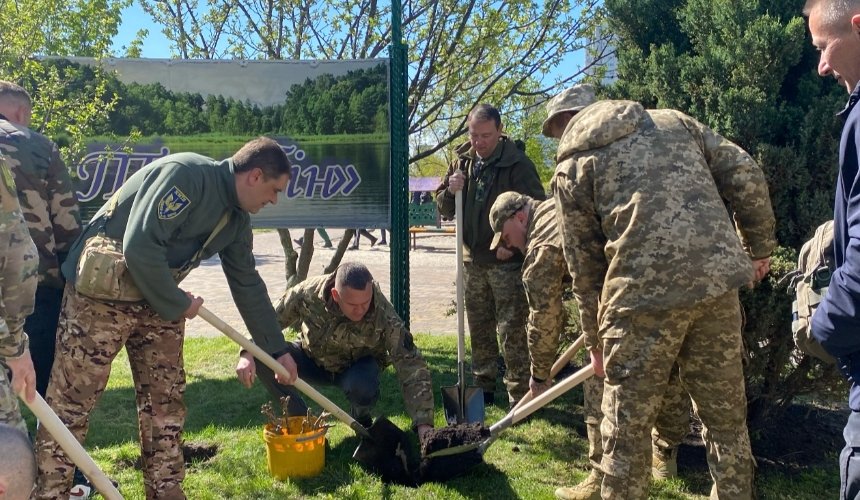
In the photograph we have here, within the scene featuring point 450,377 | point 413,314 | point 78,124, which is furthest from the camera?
point 413,314

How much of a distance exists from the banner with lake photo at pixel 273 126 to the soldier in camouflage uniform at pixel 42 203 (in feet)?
7.99

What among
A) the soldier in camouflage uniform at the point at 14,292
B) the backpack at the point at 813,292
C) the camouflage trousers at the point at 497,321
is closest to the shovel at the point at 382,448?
the camouflage trousers at the point at 497,321

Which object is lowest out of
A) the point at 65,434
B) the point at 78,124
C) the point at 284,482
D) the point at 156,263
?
the point at 284,482

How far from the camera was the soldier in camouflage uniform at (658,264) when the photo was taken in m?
2.63

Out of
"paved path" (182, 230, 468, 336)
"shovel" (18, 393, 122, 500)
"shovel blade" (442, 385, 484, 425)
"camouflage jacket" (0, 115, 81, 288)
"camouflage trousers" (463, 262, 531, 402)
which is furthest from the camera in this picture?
"paved path" (182, 230, 468, 336)

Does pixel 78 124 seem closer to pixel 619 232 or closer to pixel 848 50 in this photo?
pixel 619 232

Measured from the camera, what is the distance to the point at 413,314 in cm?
945

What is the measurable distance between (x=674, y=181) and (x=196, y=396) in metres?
4.21

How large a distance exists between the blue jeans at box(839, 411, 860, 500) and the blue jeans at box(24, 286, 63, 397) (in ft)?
11.5

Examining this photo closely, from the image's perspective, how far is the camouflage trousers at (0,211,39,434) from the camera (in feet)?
6.83

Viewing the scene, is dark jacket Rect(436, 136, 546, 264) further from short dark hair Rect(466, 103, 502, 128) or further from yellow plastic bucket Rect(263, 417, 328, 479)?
yellow plastic bucket Rect(263, 417, 328, 479)

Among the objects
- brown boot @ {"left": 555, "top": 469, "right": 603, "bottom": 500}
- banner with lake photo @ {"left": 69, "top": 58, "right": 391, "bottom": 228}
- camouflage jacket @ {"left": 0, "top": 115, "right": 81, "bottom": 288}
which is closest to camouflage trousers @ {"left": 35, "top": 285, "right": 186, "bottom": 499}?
camouflage jacket @ {"left": 0, "top": 115, "right": 81, "bottom": 288}

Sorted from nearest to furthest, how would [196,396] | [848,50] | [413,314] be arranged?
[848,50] < [196,396] < [413,314]


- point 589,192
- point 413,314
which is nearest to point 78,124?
point 589,192
